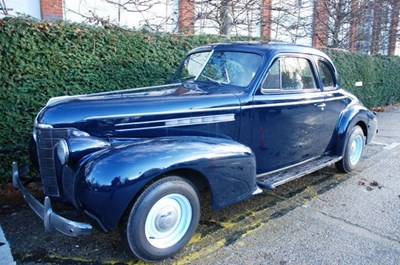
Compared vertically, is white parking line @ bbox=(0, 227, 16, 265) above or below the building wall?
below

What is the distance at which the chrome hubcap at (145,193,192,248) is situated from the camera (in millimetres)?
2871

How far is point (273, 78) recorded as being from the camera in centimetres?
394

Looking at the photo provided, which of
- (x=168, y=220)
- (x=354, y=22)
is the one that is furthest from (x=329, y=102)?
(x=354, y=22)

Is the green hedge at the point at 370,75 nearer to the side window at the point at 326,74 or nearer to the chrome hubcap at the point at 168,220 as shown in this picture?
the side window at the point at 326,74

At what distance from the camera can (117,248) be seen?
3.15 metres

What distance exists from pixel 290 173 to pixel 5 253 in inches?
126

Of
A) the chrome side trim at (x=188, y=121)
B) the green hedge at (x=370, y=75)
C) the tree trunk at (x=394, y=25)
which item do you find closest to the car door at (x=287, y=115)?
the chrome side trim at (x=188, y=121)

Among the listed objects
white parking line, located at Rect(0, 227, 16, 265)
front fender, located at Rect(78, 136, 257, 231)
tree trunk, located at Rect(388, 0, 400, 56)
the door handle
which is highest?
tree trunk, located at Rect(388, 0, 400, 56)

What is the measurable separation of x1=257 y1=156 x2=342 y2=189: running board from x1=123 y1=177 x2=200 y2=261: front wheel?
104cm

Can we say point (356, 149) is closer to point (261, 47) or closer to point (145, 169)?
point (261, 47)

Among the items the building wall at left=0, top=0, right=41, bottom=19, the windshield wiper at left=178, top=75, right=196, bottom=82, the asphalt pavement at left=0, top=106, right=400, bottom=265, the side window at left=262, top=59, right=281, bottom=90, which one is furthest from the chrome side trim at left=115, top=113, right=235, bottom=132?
the building wall at left=0, top=0, right=41, bottom=19

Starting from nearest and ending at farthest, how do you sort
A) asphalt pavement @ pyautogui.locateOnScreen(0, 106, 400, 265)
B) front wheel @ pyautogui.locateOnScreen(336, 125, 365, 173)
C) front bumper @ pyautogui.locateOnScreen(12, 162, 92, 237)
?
front bumper @ pyautogui.locateOnScreen(12, 162, 92, 237), asphalt pavement @ pyautogui.locateOnScreen(0, 106, 400, 265), front wheel @ pyautogui.locateOnScreen(336, 125, 365, 173)

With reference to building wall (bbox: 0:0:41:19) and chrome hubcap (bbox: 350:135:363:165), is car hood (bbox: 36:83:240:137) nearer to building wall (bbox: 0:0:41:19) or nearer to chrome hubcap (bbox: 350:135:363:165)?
chrome hubcap (bbox: 350:135:363:165)

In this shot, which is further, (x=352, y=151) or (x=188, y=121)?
(x=352, y=151)
